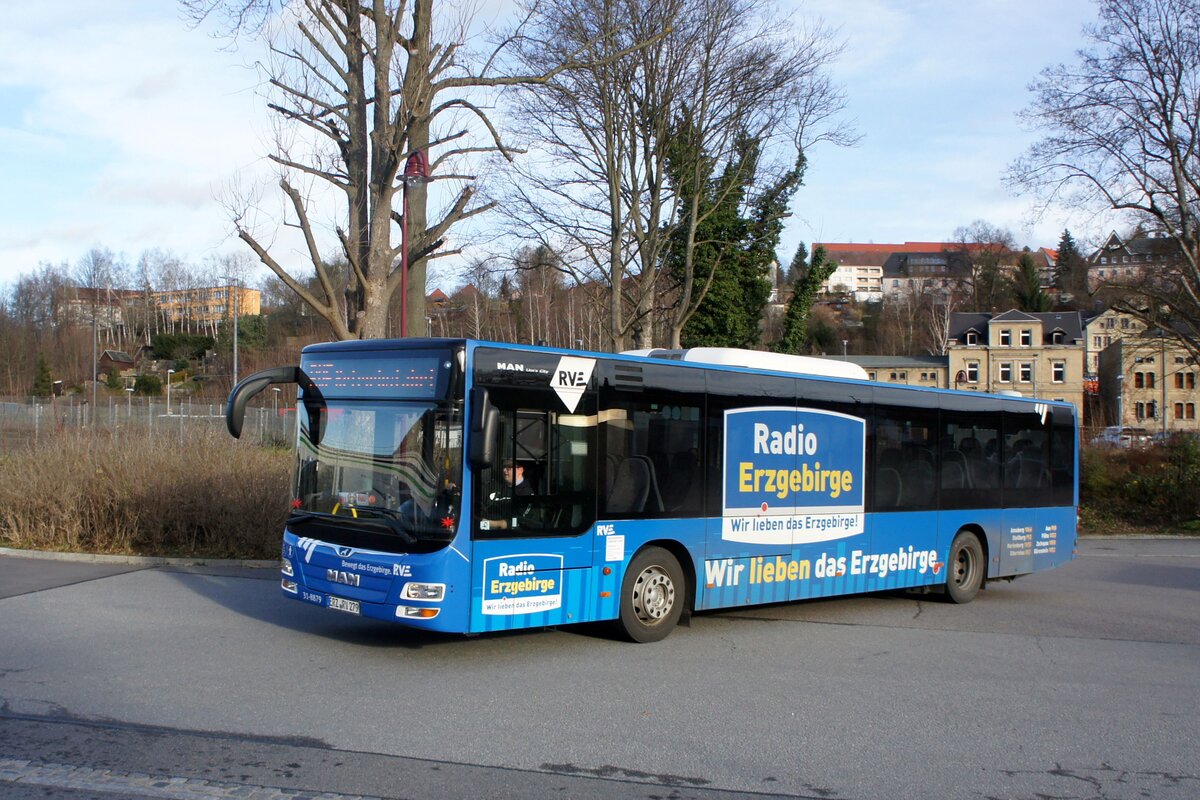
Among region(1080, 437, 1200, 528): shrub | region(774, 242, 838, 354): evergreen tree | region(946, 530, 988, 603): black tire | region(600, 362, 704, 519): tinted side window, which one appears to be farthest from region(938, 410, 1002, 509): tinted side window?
region(774, 242, 838, 354): evergreen tree

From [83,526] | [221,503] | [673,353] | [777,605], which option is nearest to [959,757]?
[673,353]

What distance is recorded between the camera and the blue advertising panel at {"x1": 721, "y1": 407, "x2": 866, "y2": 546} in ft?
35.1

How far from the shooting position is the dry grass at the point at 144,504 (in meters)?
15.1

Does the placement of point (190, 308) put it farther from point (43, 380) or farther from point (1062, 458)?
point (1062, 458)

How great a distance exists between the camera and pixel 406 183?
1498 cm

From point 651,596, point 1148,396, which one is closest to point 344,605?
point 651,596

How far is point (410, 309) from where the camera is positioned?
1636 cm

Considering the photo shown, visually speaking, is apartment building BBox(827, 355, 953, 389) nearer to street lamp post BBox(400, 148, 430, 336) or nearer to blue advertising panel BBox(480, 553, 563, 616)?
street lamp post BBox(400, 148, 430, 336)

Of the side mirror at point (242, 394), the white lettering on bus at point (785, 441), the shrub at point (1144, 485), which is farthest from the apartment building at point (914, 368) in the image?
the side mirror at point (242, 394)

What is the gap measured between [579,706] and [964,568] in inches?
317

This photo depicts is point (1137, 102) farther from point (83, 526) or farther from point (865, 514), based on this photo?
point (83, 526)

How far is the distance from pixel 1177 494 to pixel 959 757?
73.7ft

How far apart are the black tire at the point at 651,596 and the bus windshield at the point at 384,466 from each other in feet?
6.88

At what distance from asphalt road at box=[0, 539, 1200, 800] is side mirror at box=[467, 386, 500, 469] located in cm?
174
